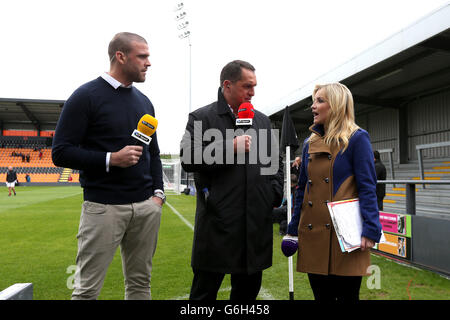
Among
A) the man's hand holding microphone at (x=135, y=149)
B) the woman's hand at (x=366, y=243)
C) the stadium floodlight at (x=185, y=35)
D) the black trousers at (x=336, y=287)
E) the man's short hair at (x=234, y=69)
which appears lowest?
the black trousers at (x=336, y=287)

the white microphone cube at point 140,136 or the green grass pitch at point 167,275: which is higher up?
the white microphone cube at point 140,136

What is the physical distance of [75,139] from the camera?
211 centimetres

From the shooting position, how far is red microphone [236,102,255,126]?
2.21 metres

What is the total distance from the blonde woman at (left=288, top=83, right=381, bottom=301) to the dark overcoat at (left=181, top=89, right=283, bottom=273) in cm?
29

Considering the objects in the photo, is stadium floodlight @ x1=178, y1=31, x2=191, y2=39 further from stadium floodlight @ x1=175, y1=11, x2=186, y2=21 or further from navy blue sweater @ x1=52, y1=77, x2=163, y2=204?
navy blue sweater @ x1=52, y1=77, x2=163, y2=204

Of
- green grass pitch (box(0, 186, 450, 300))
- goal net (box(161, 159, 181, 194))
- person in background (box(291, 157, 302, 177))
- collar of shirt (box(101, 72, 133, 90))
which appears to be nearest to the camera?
collar of shirt (box(101, 72, 133, 90))

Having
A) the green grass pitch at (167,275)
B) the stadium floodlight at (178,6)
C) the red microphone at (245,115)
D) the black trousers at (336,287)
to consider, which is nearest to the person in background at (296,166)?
the green grass pitch at (167,275)

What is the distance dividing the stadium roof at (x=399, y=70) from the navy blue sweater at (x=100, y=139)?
336 inches

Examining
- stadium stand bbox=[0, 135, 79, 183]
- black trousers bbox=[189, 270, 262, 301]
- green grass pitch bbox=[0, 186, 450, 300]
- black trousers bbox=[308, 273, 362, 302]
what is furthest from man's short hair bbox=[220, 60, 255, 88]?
stadium stand bbox=[0, 135, 79, 183]

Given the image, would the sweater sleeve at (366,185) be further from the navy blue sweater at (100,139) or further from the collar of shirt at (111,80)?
the collar of shirt at (111,80)

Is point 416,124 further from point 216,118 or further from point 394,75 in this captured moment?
point 216,118

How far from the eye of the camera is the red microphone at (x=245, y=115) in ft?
7.23

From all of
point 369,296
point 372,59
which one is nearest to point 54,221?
point 369,296
